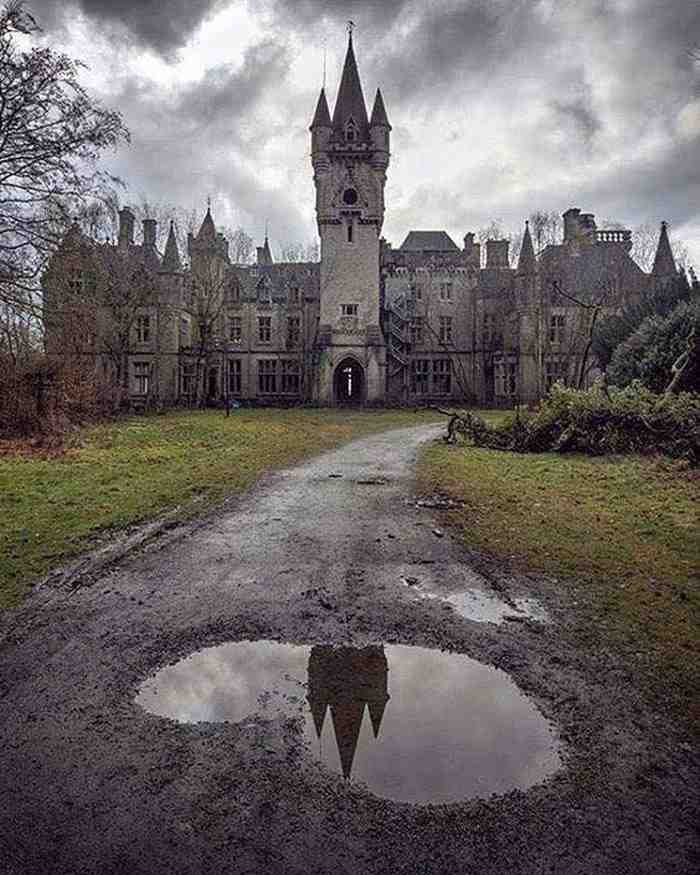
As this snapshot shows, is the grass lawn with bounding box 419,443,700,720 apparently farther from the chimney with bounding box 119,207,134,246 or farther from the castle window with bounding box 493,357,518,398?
the chimney with bounding box 119,207,134,246

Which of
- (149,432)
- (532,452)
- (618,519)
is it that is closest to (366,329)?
(149,432)

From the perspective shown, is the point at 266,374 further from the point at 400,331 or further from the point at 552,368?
the point at 552,368

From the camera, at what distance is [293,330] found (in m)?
50.9

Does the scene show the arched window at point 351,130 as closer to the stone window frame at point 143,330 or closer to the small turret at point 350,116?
the small turret at point 350,116

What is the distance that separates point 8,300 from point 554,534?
1280cm

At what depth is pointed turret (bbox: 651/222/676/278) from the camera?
44750 millimetres

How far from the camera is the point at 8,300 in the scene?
13953 millimetres

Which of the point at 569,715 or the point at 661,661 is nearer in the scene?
the point at 569,715

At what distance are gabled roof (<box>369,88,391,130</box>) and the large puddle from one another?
46195 millimetres

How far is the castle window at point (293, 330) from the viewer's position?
167 ft

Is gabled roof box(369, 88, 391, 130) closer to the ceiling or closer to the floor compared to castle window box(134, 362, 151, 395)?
closer to the ceiling

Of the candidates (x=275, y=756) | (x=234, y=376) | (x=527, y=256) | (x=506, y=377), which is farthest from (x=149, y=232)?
(x=275, y=756)

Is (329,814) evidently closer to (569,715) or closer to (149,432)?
(569,715)

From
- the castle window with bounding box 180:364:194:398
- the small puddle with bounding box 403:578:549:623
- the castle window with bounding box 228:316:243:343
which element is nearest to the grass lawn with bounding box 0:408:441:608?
the small puddle with bounding box 403:578:549:623
